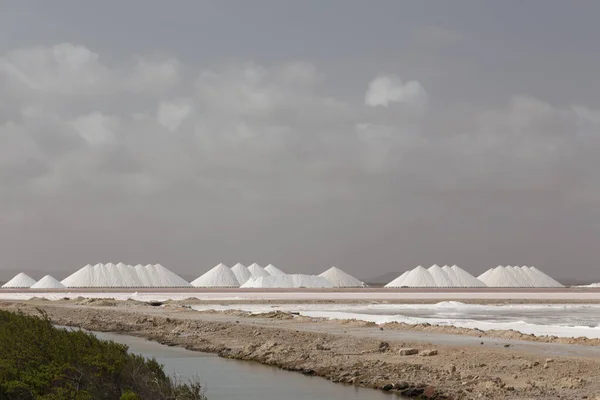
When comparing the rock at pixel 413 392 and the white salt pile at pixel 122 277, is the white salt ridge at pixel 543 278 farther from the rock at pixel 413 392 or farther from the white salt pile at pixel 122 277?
the rock at pixel 413 392

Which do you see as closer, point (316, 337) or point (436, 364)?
point (436, 364)

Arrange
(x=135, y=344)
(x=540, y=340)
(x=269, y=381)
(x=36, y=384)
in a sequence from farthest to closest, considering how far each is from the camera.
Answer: (x=135, y=344)
(x=540, y=340)
(x=269, y=381)
(x=36, y=384)

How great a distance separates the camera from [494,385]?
1541 centimetres

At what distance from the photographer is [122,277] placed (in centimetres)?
11612

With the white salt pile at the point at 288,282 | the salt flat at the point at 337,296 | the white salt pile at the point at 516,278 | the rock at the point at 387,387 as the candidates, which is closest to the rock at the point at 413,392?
the rock at the point at 387,387

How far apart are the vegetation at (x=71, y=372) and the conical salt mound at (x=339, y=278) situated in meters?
103

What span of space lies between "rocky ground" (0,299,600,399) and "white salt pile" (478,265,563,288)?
99.7 meters

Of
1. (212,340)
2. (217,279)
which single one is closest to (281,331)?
(212,340)

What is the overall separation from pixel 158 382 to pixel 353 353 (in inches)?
350

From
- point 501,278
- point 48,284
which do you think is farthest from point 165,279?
point 501,278

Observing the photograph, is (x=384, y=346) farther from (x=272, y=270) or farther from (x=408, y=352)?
(x=272, y=270)

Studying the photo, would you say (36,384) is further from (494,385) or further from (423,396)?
(494,385)

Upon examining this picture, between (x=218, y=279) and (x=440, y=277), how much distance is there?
3722 cm

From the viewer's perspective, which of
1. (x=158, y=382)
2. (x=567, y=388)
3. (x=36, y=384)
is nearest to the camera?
(x=36, y=384)
